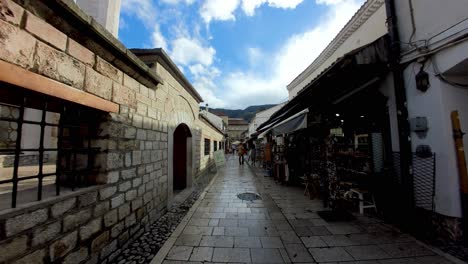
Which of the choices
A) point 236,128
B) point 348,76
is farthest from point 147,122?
point 236,128

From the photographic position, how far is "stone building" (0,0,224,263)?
1.71 meters

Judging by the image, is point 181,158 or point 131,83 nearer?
point 131,83

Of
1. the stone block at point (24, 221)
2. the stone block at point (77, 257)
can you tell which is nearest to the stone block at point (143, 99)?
the stone block at point (24, 221)

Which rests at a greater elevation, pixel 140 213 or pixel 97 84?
pixel 97 84

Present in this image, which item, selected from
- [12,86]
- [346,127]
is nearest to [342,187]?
[346,127]

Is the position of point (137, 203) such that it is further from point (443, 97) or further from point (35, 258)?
point (443, 97)

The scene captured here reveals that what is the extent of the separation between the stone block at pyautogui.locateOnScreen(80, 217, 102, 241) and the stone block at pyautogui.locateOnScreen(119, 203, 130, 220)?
0.43 m

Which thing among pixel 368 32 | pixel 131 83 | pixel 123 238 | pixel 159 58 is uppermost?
pixel 368 32

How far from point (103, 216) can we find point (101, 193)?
1.10 feet

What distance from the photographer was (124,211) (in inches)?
123

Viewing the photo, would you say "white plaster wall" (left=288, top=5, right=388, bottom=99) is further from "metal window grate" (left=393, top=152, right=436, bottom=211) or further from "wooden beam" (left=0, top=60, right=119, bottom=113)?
"wooden beam" (left=0, top=60, right=119, bottom=113)

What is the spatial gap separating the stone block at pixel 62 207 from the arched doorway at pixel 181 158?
17.2 feet

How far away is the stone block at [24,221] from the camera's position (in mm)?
1577

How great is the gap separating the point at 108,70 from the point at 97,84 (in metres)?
0.36
